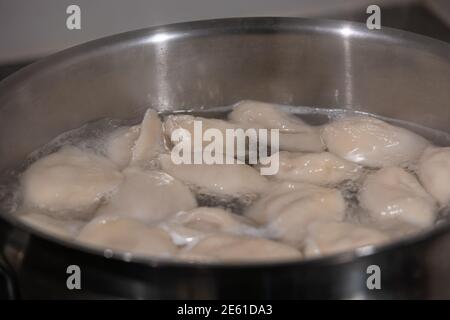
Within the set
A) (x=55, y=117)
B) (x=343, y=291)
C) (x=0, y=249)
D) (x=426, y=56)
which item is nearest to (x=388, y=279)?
(x=343, y=291)

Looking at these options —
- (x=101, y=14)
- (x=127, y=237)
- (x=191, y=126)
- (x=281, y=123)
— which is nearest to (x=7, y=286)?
(x=127, y=237)

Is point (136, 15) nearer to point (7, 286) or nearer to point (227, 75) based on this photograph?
point (227, 75)

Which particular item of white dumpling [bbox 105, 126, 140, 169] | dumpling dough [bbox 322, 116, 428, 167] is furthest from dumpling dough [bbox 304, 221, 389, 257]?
white dumpling [bbox 105, 126, 140, 169]

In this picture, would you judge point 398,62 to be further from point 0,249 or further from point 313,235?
point 0,249

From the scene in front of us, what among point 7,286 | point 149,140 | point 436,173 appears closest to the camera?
point 7,286

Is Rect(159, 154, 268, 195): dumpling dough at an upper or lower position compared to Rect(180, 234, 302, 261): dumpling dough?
upper

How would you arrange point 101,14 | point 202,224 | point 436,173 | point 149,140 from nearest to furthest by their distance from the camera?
1. point 202,224
2. point 436,173
3. point 149,140
4. point 101,14

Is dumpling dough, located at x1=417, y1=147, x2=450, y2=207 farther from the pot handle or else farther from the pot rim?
the pot handle
